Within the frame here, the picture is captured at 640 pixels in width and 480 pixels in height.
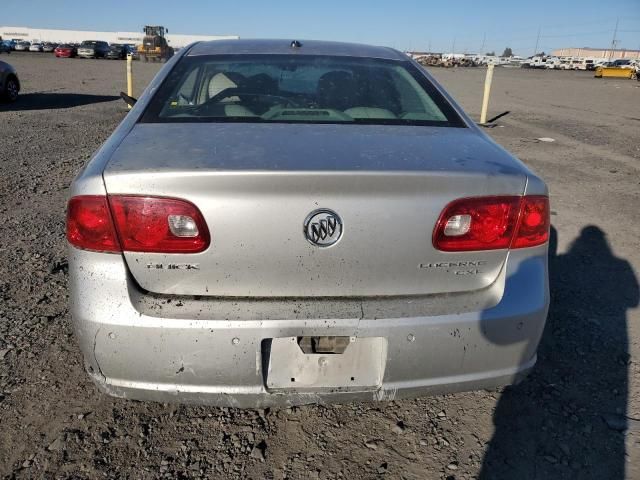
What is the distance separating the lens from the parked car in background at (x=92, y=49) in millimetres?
49938

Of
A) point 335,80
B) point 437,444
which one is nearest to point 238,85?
point 335,80

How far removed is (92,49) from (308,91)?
55.3 m

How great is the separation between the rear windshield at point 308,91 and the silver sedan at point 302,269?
20.2 inches

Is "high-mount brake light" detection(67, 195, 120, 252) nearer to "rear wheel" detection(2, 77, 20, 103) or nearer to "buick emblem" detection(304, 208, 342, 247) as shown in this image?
"buick emblem" detection(304, 208, 342, 247)

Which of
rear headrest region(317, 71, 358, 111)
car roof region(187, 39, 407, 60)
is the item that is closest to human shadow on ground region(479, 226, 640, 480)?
rear headrest region(317, 71, 358, 111)

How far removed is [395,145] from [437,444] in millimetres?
1230

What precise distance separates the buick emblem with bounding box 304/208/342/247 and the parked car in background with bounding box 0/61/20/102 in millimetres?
13451

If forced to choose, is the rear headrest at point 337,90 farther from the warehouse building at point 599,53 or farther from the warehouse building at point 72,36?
the warehouse building at point 599,53

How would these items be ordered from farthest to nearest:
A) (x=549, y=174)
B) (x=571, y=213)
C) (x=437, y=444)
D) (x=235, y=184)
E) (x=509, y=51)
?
(x=509, y=51), (x=549, y=174), (x=571, y=213), (x=437, y=444), (x=235, y=184)

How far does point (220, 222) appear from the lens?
5.17ft

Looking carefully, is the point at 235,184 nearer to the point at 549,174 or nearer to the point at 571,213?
the point at 571,213

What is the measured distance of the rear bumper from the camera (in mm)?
1608

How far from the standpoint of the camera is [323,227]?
1.59 meters

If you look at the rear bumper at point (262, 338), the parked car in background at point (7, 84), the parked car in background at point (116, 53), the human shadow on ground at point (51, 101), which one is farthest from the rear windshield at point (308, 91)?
the parked car in background at point (116, 53)
